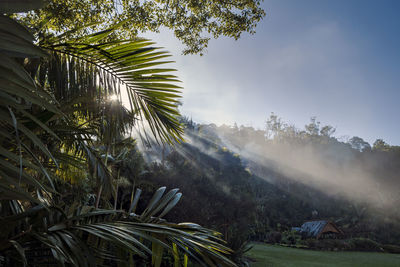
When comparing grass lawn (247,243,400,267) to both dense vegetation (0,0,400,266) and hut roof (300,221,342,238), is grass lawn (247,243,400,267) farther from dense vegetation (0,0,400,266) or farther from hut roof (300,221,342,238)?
hut roof (300,221,342,238)

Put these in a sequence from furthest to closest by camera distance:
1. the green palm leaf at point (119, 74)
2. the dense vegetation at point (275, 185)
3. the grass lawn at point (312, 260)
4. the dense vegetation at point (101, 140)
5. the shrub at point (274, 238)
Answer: the shrub at point (274, 238), the dense vegetation at point (275, 185), the grass lawn at point (312, 260), the green palm leaf at point (119, 74), the dense vegetation at point (101, 140)

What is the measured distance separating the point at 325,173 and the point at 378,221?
14503 millimetres

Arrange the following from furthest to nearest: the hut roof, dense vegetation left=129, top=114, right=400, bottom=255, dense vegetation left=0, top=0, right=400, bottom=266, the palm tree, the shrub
Result: the shrub
the hut roof
dense vegetation left=129, top=114, right=400, bottom=255
the palm tree
dense vegetation left=0, top=0, right=400, bottom=266

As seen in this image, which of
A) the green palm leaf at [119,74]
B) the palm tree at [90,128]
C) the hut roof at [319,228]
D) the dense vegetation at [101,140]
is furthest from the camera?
the hut roof at [319,228]

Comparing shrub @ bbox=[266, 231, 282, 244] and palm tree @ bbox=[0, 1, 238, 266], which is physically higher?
palm tree @ bbox=[0, 1, 238, 266]

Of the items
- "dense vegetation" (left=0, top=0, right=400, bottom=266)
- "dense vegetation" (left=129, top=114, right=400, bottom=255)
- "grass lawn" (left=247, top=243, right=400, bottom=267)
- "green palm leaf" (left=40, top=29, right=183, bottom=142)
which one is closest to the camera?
"dense vegetation" (left=0, top=0, right=400, bottom=266)

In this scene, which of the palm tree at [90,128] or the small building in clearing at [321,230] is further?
the small building in clearing at [321,230]

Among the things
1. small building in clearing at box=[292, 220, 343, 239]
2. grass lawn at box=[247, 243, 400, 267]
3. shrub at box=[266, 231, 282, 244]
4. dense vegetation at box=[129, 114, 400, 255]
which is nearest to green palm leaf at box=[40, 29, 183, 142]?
dense vegetation at box=[129, 114, 400, 255]

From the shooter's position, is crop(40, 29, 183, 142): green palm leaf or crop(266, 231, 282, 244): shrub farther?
crop(266, 231, 282, 244): shrub

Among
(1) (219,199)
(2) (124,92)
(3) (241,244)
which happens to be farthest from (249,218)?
(2) (124,92)

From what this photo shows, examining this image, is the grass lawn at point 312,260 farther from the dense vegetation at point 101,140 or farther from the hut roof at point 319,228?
the hut roof at point 319,228

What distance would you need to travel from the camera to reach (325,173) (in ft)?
116

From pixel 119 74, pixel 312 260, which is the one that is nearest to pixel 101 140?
pixel 119 74

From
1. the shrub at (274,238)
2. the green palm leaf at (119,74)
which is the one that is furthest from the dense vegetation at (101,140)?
the shrub at (274,238)
